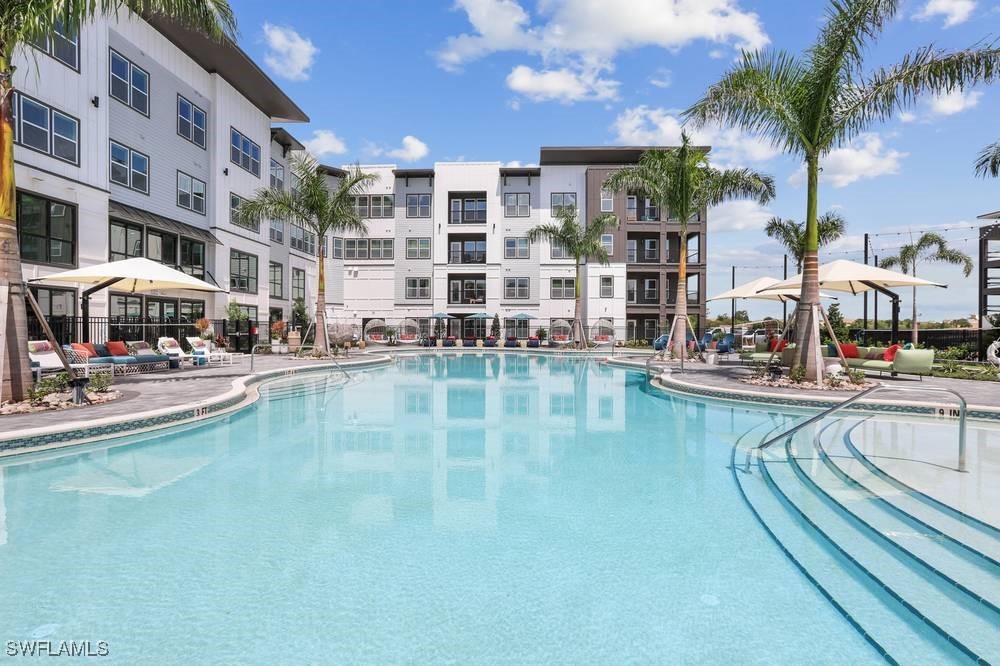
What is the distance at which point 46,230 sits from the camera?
1703cm

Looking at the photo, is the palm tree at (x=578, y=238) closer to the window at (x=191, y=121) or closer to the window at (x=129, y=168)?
the window at (x=191, y=121)

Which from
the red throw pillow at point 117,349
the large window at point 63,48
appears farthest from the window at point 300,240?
the red throw pillow at point 117,349

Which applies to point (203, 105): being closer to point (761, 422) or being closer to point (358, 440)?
point (358, 440)

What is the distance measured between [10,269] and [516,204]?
33615 millimetres

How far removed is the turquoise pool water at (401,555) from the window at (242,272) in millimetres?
21656

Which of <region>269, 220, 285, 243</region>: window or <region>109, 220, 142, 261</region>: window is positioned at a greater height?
<region>269, 220, 285, 243</region>: window

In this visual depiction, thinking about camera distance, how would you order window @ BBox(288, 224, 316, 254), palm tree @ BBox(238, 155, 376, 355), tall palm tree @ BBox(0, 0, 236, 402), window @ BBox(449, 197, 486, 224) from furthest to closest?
window @ BBox(449, 197, 486, 224)
window @ BBox(288, 224, 316, 254)
palm tree @ BBox(238, 155, 376, 355)
tall palm tree @ BBox(0, 0, 236, 402)

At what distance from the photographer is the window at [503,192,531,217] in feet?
131

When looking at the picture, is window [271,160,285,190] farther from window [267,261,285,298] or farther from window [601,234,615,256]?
window [601,234,615,256]

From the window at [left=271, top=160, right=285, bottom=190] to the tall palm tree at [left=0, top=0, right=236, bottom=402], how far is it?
2401cm

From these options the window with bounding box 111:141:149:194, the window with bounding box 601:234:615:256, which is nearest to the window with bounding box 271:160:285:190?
the window with bounding box 111:141:149:194

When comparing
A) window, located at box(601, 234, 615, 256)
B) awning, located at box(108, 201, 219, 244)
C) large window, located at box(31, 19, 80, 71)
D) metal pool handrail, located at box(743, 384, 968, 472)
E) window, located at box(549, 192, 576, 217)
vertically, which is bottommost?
metal pool handrail, located at box(743, 384, 968, 472)

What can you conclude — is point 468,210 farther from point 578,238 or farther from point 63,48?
point 63,48

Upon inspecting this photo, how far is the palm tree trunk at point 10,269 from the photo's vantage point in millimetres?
8906
